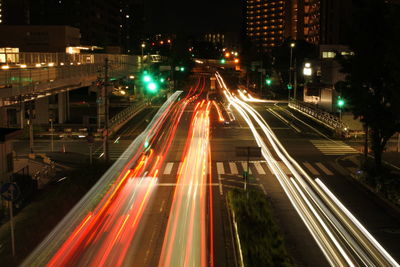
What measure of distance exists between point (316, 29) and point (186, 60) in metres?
30.8

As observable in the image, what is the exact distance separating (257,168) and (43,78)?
13530 mm

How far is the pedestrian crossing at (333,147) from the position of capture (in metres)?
32.9

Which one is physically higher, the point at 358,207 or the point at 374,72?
the point at 374,72

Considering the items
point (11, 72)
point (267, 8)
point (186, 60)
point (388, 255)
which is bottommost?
point (388, 255)

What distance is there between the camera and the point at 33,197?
2080cm

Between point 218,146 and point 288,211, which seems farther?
point 218,146

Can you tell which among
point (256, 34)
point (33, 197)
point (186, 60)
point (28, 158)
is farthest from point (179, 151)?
point (256, 34)

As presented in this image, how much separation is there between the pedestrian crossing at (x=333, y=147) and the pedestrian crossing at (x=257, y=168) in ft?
12.6

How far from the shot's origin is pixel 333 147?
34.8 meters

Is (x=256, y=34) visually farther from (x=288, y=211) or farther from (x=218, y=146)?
(x=288, y=211)

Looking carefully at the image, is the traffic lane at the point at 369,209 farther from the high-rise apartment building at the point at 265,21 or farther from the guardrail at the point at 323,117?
the high-rise apartment building at the point at 265,21

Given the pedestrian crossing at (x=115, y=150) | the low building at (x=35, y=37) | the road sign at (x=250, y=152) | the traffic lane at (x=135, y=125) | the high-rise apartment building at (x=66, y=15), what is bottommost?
the pedestrian crossing at (x=115, y=150)

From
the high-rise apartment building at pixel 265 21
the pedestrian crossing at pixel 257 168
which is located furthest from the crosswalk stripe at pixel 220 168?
the high-rise apartment building at pixel 265 21

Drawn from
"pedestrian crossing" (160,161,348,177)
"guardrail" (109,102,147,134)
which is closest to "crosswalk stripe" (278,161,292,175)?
"pedestrian crossing" (160,161,348,177)
